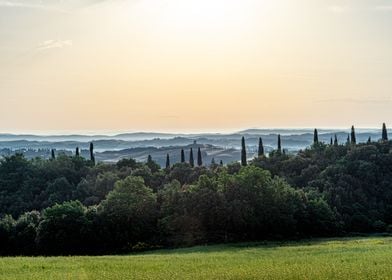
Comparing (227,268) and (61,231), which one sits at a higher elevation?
(227,268)

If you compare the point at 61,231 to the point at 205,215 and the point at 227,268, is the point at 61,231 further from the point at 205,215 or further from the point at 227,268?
the point at 227,268

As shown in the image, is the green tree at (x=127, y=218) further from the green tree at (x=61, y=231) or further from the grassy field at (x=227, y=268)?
the grassy field at (x=227, y=268)

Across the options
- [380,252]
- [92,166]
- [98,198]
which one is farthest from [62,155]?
[380,252]

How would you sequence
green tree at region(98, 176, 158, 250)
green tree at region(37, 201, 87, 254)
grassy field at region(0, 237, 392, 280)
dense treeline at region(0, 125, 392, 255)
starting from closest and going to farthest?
1. grassy field at region(0, 237, 392, 280)
2. green tree at region(37, 201, 87, 254)
3. dense treeline at region(0, 125, 392, 255)
4. green tree at region(98, 176, 158, 250)

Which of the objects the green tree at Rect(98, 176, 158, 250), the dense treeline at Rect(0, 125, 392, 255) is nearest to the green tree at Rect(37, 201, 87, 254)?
the dense treeline at Rect(0, 125, 392, 255)

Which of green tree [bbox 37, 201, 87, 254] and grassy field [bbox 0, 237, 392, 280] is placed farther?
green tree [bbox 37, 201, 87, 254]

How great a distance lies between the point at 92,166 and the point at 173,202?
40.4 metres

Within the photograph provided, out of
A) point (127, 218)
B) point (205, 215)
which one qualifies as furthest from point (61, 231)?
point (205, 215)

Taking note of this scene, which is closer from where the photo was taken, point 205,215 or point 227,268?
point 227,268

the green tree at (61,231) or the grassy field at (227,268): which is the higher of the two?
the grassy field at (227,268)

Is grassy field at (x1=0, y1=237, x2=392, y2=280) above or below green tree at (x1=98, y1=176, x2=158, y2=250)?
above

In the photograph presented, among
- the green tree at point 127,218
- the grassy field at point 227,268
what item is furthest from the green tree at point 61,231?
the grassy field at point 227,268

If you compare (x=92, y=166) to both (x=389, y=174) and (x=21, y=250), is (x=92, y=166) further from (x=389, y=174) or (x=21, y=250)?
(x=389, y=174)

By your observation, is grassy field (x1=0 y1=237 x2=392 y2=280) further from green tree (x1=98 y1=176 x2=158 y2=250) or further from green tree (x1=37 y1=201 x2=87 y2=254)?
green tree (x1=98 y1=176 x2=158 y2=250)
